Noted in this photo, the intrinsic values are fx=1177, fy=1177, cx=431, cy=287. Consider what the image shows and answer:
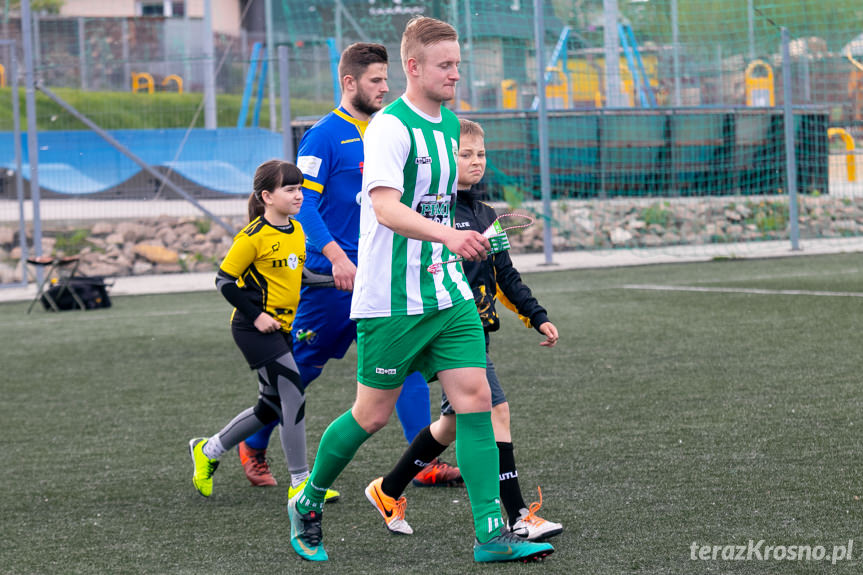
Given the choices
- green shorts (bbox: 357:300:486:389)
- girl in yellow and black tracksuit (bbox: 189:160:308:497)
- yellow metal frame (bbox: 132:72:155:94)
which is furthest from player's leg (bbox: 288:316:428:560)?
yellow metal frame (bbox: 132:72:155:94)

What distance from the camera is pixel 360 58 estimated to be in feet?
15.7

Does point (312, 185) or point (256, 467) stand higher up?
point (312, 185)

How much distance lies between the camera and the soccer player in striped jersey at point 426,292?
357 centimetres

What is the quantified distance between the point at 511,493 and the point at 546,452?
1.15m

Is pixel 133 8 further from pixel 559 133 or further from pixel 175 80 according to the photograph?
pixel 559 133

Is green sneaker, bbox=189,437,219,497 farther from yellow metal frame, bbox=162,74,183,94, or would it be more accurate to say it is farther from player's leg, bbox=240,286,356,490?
yellow metal frame, bbox=162,74,183,94

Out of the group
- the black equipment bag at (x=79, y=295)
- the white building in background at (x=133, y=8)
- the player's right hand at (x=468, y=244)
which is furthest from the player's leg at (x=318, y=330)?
the white building in background at (x=133, y=8)

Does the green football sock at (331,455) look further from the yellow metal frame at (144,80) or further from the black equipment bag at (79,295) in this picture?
the yellow metal frame at (144,80)

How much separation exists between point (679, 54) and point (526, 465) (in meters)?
14.8

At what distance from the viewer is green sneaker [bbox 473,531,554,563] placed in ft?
12.0

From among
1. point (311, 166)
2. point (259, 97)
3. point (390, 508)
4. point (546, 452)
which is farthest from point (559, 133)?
point (390, 508)

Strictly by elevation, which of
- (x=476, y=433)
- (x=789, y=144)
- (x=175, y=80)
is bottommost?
(x=476, y=433)

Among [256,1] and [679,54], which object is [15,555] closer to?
[679,54]

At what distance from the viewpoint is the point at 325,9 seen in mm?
29500
